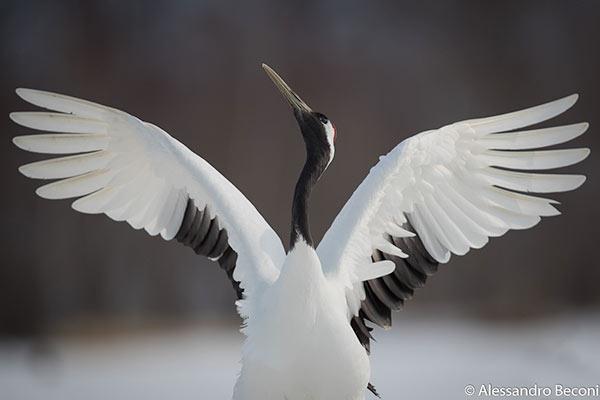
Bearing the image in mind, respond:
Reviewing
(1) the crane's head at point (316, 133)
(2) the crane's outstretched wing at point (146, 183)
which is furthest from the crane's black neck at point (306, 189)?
(2) the crane's outstretched wing at point (146, 183)

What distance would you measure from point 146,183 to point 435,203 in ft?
1.40

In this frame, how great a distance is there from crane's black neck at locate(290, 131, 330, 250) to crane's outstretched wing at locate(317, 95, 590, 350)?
7 cm

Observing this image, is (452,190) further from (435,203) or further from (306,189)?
(306,189)

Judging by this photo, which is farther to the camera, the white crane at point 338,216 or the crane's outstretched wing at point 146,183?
the crane's outstretched wing at point 146,183

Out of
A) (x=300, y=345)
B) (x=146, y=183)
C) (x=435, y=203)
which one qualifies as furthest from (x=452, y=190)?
(x=146, y=183)

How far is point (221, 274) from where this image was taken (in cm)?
247

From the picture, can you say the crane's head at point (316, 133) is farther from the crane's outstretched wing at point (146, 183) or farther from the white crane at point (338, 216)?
the crane's outstretched wing at point (146, 183)

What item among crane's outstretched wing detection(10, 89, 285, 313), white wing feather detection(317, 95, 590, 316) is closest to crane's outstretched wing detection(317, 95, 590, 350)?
white wing feather detection(317, 95, 590, 316)

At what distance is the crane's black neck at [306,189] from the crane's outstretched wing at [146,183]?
4.1 inches

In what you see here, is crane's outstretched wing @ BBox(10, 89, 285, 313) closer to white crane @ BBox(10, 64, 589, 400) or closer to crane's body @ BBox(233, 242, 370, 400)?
white crane @ BBox(10, 64, 589, 400)

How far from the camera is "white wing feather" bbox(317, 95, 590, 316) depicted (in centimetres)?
114

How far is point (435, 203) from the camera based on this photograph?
1213 mm

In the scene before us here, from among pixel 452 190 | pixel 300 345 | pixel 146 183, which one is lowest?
pixel 300 345

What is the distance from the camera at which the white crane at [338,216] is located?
1.07 m
